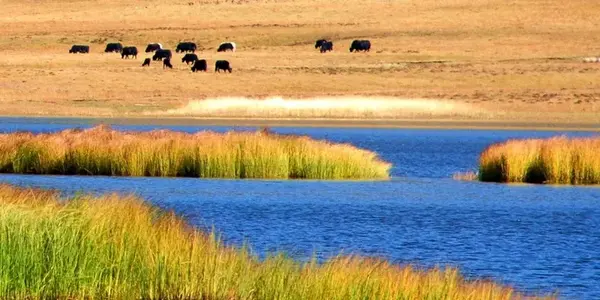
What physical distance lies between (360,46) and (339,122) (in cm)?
2648

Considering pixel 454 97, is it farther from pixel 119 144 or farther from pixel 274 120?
pixel 119 144

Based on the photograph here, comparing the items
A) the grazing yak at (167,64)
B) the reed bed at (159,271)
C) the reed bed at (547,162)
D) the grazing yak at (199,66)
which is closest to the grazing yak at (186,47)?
the grazing yak at (167,64)

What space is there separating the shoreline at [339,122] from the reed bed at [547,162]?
19920 millimetres

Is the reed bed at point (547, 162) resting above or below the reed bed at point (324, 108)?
below

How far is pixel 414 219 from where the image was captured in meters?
22.0

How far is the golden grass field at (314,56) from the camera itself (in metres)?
54.9

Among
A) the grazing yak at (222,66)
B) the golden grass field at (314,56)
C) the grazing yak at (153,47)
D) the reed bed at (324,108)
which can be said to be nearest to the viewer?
the reed bed at (324,108)

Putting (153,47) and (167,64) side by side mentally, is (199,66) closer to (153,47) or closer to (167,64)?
(167,64)

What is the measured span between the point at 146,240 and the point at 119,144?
15.7 m

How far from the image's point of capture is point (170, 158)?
93.2 ft

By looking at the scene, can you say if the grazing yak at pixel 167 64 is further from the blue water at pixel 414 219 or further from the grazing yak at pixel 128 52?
the blue water at pixel 414 219

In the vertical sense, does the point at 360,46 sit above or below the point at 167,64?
above

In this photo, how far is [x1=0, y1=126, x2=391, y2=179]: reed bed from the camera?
1108 inches

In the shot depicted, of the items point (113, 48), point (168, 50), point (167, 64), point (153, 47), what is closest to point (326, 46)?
point (168, 50)
